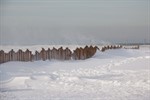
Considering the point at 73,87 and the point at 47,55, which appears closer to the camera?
the point at 73,87

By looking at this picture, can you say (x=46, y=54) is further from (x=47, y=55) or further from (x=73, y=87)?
→ (x=73, y=87)

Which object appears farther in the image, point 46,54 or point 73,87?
point 46,54

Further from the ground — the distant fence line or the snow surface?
the distant fence line

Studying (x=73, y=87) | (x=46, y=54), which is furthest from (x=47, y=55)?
(x=73, y=87)

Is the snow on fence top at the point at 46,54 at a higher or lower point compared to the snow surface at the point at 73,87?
higher

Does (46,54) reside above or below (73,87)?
above

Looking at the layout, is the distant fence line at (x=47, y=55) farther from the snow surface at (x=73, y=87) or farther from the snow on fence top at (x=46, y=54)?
the snow surface at (x=73, y=87)

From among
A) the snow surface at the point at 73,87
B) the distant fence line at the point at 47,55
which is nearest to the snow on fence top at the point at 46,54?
the distant fence line at the point at 47,55

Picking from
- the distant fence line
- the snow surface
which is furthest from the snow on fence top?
the snow surface

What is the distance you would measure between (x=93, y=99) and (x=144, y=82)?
3.34m

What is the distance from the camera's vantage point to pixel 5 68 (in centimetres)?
1453

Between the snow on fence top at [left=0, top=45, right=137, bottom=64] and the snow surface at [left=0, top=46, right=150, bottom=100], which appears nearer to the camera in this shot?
the snow surface at [left=0, top=46, right=150, bottom=100]

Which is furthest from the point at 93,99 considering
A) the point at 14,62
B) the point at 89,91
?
the point at 14,62

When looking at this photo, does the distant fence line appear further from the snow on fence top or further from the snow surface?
the snow surface
